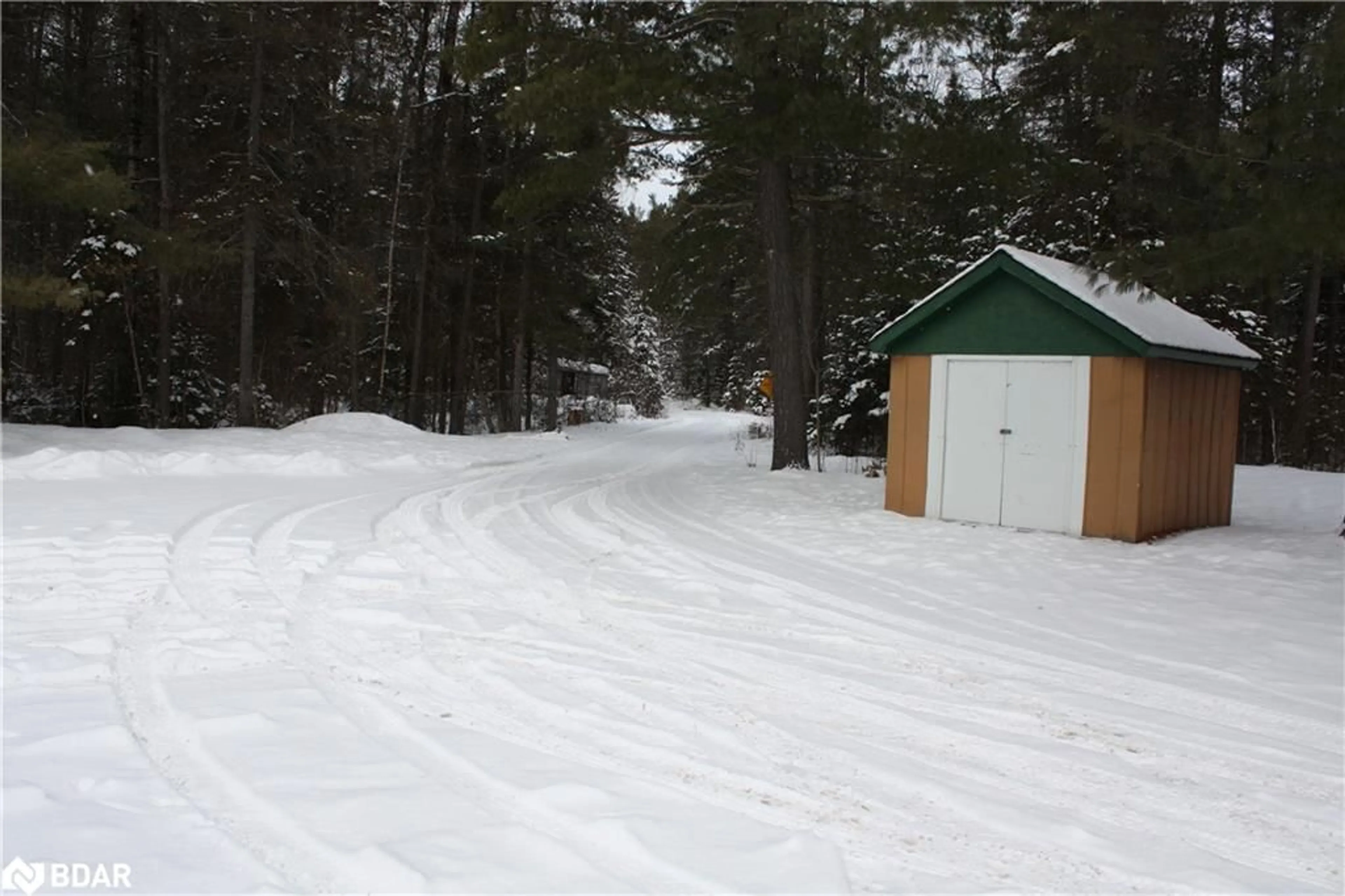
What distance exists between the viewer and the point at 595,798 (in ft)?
11.2

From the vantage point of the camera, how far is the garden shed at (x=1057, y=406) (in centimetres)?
952

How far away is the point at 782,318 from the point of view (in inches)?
599

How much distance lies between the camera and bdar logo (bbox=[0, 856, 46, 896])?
2.78 m

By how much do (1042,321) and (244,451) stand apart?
11.2 metres

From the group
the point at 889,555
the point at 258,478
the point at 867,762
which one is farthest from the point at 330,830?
the point at 258,478

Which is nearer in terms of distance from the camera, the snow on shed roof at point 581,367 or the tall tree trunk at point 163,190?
the tall tree trunk at point 163,190

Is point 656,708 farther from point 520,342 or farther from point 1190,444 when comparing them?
point 520,342

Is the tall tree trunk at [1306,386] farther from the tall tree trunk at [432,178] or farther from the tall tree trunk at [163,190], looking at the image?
the tall tree trunk at [163,190]

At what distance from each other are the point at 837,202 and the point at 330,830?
14.9 m

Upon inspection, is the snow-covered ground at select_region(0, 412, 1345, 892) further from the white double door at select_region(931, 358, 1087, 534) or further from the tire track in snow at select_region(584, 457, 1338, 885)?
the white double door at select_region(931, 358, 1087, 534)

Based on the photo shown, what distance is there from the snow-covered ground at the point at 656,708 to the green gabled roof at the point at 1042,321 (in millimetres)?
2157

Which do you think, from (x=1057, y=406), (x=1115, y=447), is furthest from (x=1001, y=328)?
(x=1115, y=447)

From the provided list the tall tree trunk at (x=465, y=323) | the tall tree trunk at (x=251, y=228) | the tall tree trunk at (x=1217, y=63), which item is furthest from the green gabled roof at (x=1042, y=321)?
the tall tree trunk at (x=465, y=323)

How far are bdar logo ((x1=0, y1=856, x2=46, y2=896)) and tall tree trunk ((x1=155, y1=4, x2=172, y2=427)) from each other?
16.3 meters
